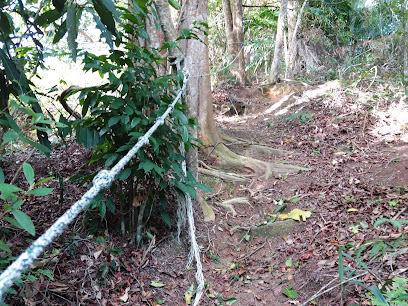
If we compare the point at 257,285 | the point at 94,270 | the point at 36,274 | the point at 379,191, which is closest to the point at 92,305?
the point at 94,270

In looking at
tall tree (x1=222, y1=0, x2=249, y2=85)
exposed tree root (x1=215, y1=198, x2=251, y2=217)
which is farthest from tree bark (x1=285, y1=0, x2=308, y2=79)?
exposed tree root (x1=215, y1=198, x2=251, y2=217)

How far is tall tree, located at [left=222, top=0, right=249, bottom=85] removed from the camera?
8797mm

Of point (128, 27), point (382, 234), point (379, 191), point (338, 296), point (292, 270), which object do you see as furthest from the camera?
point (379, 191)

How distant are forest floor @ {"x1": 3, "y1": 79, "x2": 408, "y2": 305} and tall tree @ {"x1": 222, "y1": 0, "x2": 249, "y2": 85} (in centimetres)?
470

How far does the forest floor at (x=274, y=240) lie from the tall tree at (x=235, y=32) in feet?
15.4

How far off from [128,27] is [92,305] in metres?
1.85

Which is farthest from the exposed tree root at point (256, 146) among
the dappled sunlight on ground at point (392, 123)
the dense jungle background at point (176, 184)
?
the dappled sunlight on ground at point (392, 123)

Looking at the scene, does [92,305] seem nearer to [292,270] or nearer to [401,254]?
[292,270]

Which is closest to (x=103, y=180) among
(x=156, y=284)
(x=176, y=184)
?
(x=176, y=184)

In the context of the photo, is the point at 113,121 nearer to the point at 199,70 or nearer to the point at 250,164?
the point at 199,70

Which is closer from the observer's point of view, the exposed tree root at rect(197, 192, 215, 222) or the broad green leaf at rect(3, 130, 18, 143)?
the broad green leaf at rect(3, 130, 18, 143)

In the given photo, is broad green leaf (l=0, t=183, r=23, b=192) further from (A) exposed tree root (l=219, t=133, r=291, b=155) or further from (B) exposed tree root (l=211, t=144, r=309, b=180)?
(A) exposed tree root (l=219, t=133, r=291, b=155)

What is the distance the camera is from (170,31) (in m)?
2.85

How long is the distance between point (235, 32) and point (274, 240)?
731cm
